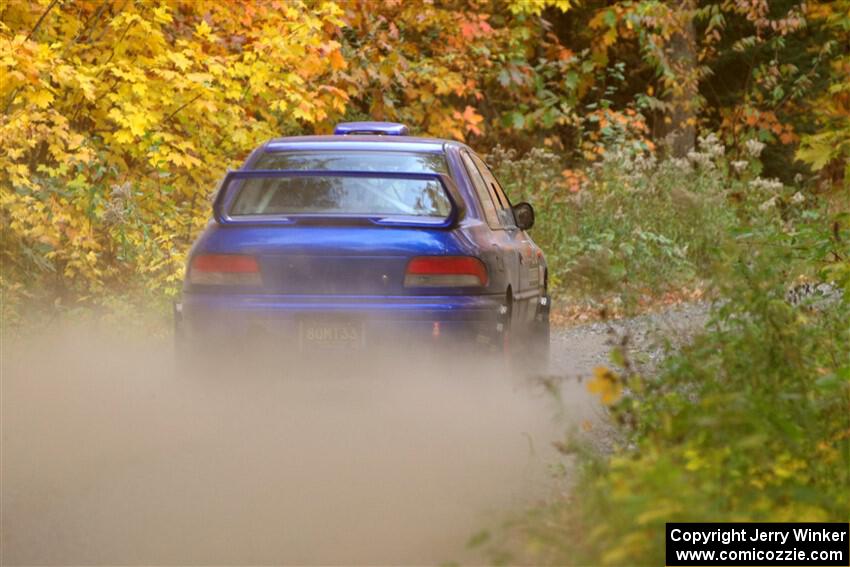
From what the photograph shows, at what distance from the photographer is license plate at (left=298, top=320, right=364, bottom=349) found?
7945 mm

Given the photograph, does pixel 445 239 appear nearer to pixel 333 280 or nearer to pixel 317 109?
pixel 333 280

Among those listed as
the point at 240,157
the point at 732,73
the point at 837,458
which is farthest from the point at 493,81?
the point at 837,458

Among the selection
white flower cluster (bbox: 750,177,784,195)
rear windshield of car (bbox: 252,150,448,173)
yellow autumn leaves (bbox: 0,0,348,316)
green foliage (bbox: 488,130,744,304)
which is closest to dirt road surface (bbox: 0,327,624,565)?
rear windshield of car (bbox: 252,150,448,173)

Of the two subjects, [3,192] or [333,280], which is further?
[3,192]

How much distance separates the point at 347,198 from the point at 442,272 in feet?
2.62

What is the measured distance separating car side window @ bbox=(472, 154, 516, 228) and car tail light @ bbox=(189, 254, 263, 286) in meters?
2.24

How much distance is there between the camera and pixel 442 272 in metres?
8.12

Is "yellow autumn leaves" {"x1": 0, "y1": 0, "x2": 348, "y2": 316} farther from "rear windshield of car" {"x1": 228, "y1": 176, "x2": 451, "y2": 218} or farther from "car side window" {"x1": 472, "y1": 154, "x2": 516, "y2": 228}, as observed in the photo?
"rear windshield of car" {"x1": 228, "y1": 176, "x2": 451, "y2": 218}

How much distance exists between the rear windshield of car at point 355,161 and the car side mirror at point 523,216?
1156mm

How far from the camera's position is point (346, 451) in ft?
24.9

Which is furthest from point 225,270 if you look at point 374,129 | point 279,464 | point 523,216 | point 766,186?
point 766,186

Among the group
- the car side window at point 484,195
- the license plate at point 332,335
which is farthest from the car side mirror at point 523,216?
the license plate at point 332,335

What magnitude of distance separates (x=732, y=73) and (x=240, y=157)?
12746mm

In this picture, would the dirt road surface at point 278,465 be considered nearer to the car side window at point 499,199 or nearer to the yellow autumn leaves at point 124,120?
the car side window at point 499,199
